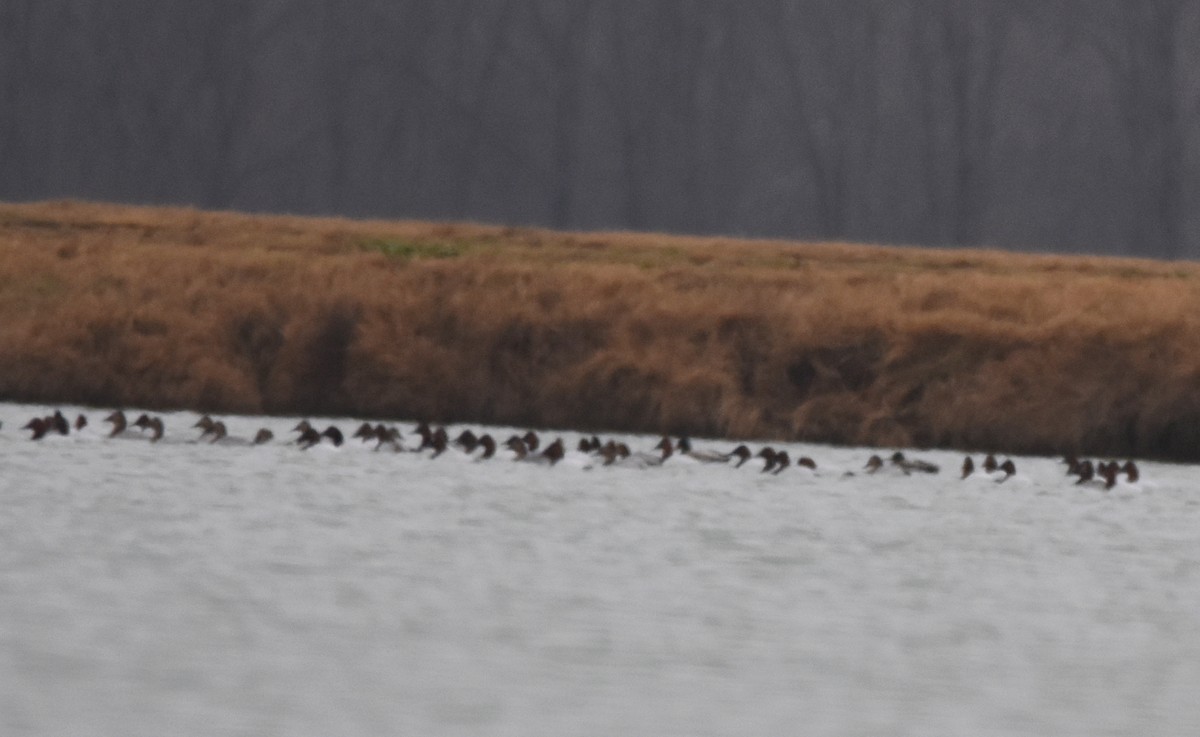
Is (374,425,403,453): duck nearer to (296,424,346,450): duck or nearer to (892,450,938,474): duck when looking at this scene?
(296,424,346,450): duck

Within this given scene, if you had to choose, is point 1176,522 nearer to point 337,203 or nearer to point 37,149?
point 337,203

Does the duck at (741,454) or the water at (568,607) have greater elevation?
the duck at (741,454)

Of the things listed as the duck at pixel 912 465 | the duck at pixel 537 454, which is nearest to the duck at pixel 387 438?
the duck at pixel 537 454

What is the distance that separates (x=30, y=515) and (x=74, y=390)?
21.6 feet

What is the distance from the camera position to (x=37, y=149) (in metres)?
21.1

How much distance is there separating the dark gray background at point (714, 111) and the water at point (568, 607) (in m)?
11.2

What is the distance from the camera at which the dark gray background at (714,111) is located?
67.3 ft

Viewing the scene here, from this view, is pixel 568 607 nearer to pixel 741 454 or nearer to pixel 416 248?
pixel 741 454

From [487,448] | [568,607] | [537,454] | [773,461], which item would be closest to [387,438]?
[487,448]

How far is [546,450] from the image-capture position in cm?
1055

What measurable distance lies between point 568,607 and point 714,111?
15129 mm

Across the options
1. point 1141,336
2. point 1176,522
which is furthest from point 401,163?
point 1176,522

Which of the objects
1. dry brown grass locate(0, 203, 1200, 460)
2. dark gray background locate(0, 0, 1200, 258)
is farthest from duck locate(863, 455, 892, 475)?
dark gray background locate(0, 0, 1200, 258)

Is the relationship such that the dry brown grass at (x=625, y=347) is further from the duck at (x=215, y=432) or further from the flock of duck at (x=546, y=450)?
the duck at (x=215, y=432)
